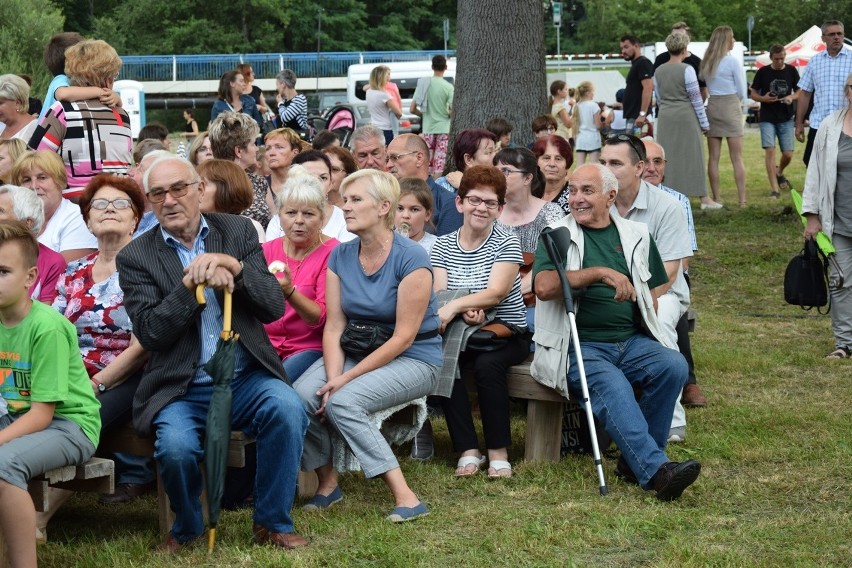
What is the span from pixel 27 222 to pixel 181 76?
37272mm

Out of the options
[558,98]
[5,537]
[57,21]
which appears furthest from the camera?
[57,21]

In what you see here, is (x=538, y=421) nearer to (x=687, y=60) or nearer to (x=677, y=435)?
(x=677, y=435)

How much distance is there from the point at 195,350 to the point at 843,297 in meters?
5.17

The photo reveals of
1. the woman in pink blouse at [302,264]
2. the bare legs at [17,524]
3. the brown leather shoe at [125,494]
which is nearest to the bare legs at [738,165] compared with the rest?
the woman in pink blouse at [302,264]

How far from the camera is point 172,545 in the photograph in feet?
15.6

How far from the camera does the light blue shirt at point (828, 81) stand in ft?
40.3

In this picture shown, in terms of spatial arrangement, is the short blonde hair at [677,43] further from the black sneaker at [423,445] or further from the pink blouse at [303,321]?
the pink blouse at [303,321]

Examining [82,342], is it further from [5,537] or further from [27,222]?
[5,537]

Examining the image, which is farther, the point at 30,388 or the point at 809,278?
the point at 809,278

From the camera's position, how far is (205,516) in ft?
16.5

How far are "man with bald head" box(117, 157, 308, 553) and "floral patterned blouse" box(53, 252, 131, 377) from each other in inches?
12.1

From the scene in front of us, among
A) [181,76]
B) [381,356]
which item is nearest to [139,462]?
[381,356]

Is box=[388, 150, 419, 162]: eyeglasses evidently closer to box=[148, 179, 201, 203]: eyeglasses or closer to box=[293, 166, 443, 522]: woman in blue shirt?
box=[293, 166, 443, 522]: woman in blue shirt

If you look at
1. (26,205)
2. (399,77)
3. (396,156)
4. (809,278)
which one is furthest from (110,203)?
(399,77)
